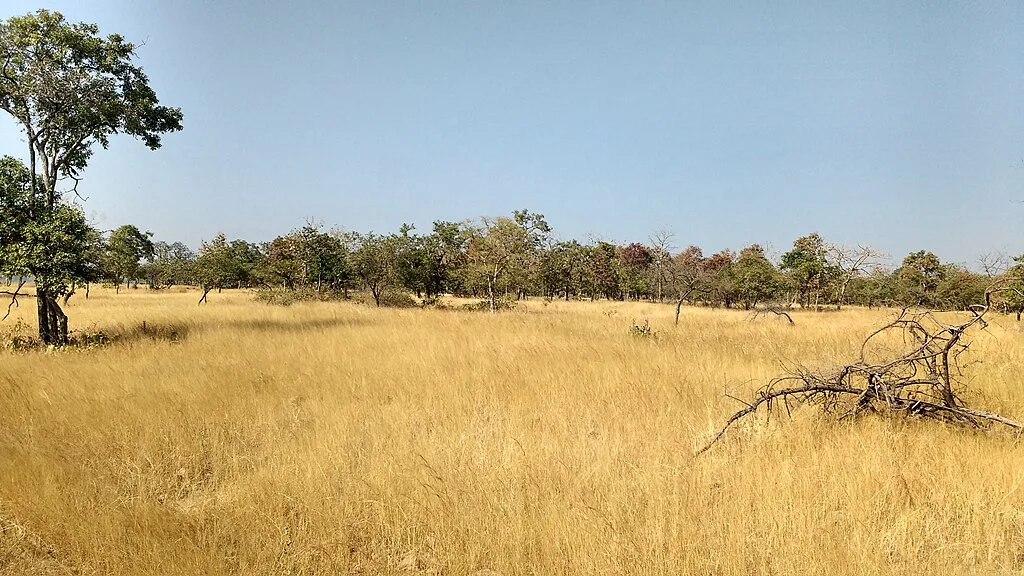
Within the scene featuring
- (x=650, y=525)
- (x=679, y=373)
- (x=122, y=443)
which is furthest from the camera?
(x=679, y=373)

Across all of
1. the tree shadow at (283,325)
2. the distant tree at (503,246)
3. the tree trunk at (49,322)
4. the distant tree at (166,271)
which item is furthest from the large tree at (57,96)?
the distant tree at (166,271)

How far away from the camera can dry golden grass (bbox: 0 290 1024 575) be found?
2.36 meters

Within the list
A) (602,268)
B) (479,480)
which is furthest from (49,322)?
(602,268)

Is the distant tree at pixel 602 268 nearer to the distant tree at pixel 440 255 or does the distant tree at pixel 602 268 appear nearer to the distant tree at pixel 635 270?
the distant tree at pixel 635 270

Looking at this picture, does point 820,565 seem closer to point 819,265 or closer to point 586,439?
point 586,439

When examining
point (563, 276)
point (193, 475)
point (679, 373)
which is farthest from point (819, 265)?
point (193, 475)

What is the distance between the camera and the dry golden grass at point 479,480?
236 cm

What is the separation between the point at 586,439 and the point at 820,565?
1.93 meters

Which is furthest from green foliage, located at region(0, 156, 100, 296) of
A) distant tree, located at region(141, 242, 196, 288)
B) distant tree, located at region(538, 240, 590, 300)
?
distant tree, located at region(141, 242, 196, 288)

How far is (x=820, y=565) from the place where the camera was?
214 cm

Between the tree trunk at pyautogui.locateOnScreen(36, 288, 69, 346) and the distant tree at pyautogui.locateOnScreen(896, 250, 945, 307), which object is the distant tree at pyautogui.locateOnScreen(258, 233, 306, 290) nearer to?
the tree trunk at pyautogui.locateOnScreen(36, 288, 69, 346)

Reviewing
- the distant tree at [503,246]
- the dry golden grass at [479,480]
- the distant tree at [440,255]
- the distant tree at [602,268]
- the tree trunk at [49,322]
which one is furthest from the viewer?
the distant tree at [602,268]

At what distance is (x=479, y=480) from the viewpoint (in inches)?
123

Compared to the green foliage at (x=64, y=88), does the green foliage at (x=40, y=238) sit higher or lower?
lower
